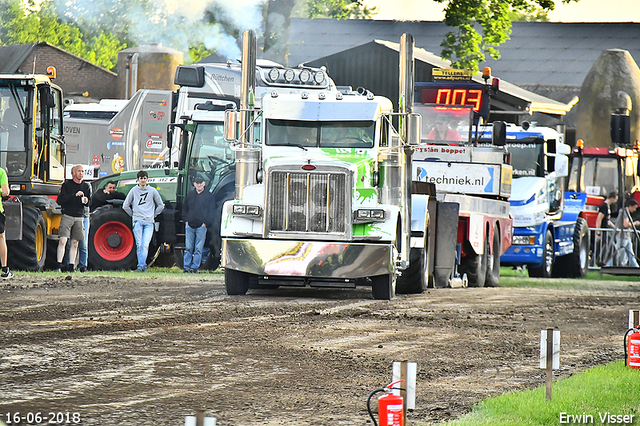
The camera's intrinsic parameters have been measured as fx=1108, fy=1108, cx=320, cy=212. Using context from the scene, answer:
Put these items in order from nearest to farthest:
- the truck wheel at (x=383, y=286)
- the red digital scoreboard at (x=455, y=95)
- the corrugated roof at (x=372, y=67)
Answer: the truck wheel at (x=383, y=286)
the red digital scoreboard at (x=455, y=95)
the corrugated roof at (x=372, y=67)

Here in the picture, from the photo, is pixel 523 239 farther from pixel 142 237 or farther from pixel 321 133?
pixel 321 133

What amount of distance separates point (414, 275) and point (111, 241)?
6.90m

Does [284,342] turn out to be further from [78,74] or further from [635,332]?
[78,74]

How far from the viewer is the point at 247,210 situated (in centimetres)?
1539

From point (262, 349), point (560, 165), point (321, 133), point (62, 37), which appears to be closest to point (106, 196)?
point (321, 133)

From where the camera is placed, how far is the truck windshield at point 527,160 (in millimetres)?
24312

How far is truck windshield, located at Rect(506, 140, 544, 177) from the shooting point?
24.3 metres

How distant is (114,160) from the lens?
91.6ft

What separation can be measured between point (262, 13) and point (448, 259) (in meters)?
14.7

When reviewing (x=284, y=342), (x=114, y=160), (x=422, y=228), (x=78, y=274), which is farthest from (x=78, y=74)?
(x=284, y=342)

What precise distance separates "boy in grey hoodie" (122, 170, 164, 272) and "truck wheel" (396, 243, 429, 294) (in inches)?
218

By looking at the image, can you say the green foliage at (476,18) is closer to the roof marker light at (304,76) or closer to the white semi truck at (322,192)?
the roof marker light at (304,76)

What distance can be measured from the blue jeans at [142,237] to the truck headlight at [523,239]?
8.27 metres
